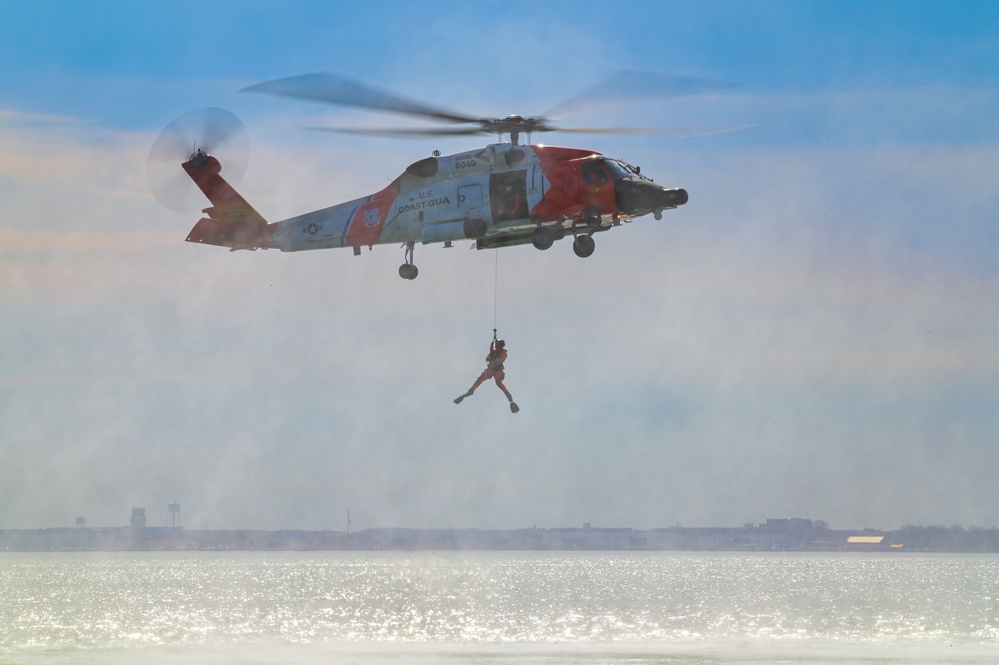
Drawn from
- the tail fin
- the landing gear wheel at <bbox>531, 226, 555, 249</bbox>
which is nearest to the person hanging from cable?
the landing gear wheel at <bbox>531, 226, 555, 249</bbox>

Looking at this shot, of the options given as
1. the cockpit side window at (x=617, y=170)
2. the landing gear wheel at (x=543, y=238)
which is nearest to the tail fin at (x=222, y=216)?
the landing gear wheel at (x=543, y=238)

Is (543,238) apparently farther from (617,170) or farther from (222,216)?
(222,216)

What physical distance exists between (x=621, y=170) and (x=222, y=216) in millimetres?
13708

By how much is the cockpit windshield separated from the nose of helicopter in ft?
0.85

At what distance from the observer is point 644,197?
3553 cm

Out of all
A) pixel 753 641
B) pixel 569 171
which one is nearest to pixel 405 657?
pixel 753 641

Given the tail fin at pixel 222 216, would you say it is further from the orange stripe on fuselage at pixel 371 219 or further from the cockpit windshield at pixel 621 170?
the cockpit windshield at pixel 621 170

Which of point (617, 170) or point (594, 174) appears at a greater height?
point (617, 170)

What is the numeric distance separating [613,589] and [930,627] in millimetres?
60176

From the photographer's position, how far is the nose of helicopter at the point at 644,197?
35438 millimetres

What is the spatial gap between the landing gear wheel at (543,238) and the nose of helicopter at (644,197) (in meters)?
2.10

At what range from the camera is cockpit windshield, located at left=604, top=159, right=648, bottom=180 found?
Result: 36.1 meters

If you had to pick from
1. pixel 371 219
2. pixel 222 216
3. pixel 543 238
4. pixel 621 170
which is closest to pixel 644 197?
pixel 621 170

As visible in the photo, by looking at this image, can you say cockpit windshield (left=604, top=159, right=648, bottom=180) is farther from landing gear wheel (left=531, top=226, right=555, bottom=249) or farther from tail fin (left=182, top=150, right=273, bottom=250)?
tail fin (left=182, top=150, right=273, bottom=250)
